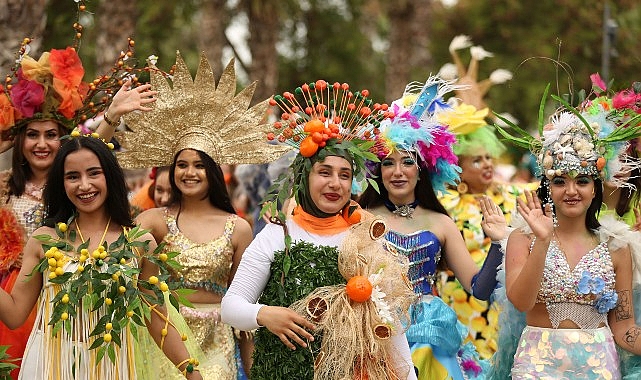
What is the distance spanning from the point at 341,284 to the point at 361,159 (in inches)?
28.2

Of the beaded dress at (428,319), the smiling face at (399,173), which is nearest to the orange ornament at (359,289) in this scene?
the beaded dress at (428,319)

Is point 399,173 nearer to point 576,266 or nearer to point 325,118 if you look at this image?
point 325,118

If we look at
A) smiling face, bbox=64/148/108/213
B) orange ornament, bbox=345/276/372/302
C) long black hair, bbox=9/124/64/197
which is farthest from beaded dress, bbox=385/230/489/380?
long black hair, bbox=9/124/64/197

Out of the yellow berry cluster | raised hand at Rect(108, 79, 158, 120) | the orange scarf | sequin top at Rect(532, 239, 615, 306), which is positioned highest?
raised hand at Rect(108, 79, 158, 120)

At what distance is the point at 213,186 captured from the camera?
724 cm

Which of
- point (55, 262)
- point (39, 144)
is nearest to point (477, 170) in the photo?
point (39, 144)

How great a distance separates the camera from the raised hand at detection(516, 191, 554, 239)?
5.75 meters

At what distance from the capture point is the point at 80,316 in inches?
218

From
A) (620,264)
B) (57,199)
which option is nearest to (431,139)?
(620,264)

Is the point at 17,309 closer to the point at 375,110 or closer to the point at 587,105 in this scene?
the point at 375,110

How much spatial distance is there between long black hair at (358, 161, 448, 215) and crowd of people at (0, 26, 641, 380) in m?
0.01

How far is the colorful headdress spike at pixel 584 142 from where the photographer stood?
19.8 feet

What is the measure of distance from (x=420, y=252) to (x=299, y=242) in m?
1.59

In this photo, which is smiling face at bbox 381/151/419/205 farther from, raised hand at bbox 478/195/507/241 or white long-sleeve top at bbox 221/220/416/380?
white long-sleeve top at bbox 221/220/416/380
